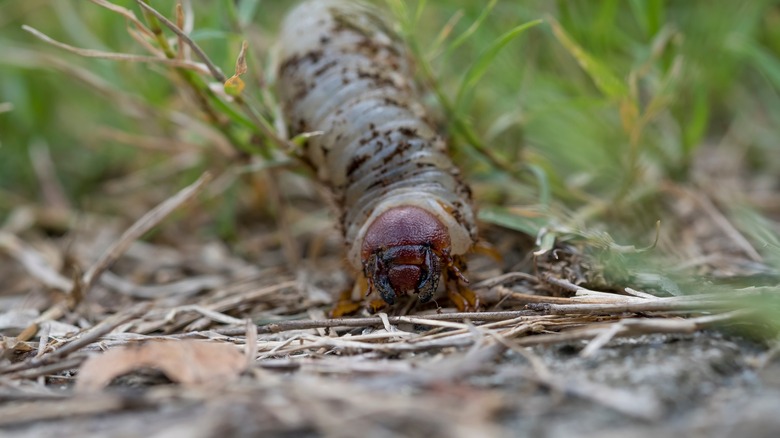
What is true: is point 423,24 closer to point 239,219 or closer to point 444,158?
point 239,219

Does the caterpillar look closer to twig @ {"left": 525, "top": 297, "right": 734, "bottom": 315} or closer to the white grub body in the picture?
the white grub body

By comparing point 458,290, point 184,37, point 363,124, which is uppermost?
point 184,37

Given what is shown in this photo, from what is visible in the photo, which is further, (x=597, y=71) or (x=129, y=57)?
(x=597, y=71)

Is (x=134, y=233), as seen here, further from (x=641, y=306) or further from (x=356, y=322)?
(x=641, y=306)

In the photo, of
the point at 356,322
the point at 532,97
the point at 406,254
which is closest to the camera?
the point at 356,322

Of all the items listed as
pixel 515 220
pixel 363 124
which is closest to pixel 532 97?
pixel 515 220

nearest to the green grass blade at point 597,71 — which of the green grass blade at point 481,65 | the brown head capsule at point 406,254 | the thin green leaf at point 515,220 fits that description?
the green grass blade at point 481,65

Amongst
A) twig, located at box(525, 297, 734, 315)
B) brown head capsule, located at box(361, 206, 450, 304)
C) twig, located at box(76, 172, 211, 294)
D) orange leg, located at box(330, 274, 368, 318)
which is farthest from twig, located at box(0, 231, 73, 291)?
twig, located at box(525, 297, 734, 315)
